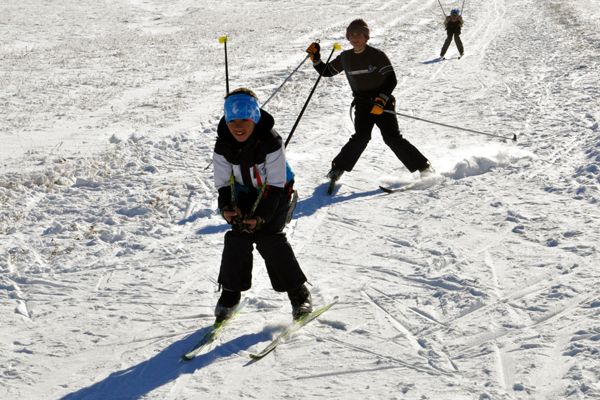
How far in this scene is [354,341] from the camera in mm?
4633

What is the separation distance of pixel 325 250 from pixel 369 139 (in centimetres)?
217

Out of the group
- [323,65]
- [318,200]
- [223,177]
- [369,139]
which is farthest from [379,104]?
[223,177]

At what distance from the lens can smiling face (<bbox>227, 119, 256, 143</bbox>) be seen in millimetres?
4227

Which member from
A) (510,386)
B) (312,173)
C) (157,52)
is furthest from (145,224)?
(157,52)

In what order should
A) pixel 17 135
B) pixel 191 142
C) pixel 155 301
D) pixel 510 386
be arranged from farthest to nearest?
pixel 17 135 < pixel 191 142 < pixel 155 301 < pixel 510 386

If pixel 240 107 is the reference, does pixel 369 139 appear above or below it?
below

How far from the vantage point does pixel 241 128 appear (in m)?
4.23

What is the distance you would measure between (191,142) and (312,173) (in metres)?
2.39

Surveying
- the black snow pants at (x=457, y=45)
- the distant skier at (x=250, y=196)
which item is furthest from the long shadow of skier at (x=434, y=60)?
the distant skier at (x=250, y=196)

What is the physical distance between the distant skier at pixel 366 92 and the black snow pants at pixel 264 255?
318 cm

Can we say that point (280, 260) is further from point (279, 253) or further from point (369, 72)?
point (369, 72)

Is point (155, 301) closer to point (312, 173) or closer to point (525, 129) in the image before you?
point (312, 173)

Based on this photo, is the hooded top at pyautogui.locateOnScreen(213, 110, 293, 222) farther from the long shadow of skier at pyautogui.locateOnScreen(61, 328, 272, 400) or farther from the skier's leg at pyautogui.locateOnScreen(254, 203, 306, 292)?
the long shadow of skier at pyautogui.locateOnScreen(61, 328, 272, 400)

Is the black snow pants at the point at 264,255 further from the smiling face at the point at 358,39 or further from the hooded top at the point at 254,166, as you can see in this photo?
the smiling face at the point at 358,39
